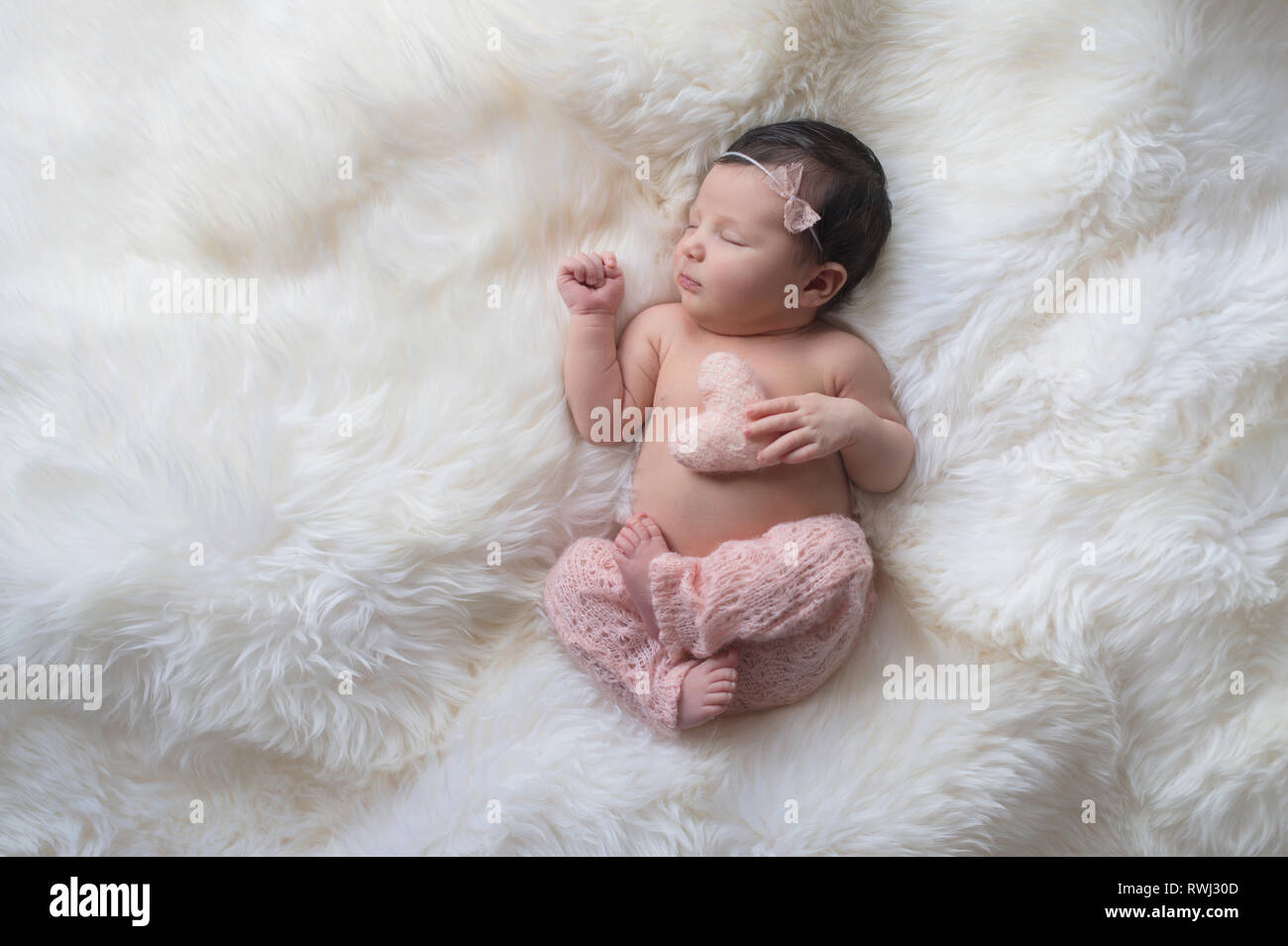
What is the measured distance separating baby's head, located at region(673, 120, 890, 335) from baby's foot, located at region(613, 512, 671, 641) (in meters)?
0.33

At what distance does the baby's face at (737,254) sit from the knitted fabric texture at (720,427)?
0.09m

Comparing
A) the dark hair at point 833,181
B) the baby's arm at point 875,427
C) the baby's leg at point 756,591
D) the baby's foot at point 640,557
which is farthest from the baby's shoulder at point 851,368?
the baby's foot at point 640,557

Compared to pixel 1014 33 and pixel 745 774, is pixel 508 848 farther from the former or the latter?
pixel 1014 33

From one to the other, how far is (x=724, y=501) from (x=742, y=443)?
0.31ft

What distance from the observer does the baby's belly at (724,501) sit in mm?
1324

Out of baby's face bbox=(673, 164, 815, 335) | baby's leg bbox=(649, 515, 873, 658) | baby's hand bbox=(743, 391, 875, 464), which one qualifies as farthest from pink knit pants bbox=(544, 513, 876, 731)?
baby's face bbox=(673, 164, 815, 335)

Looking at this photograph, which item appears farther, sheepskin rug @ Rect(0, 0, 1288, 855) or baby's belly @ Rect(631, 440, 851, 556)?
baby's belly @ Rect(631, 440, 851, 556)

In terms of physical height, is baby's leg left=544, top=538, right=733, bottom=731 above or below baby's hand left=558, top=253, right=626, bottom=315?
below

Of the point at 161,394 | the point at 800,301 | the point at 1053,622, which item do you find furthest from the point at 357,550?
the point at 1053,622

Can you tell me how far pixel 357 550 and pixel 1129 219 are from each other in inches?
46.2

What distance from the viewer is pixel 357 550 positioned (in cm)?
123

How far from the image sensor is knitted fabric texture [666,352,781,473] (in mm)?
1291

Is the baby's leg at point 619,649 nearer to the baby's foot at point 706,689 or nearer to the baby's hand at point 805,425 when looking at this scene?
the baby's foot at point 706,689

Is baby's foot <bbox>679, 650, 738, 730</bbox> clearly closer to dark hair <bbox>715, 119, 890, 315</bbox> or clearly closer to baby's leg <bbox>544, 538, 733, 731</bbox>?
baby's leg <bbox>544, 538, 733, 731</bbox>
